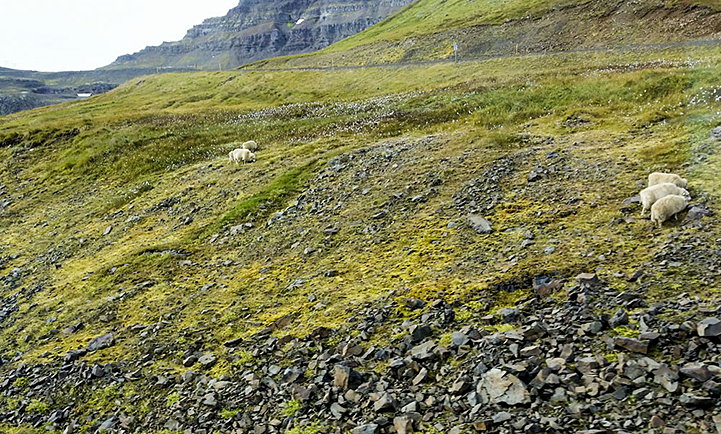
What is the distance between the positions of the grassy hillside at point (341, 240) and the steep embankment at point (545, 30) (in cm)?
5360

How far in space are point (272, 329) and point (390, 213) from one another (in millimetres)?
6146

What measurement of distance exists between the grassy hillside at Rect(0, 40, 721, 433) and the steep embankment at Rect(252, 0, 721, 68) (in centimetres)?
5360

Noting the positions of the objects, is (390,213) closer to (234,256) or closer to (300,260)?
(300,260)

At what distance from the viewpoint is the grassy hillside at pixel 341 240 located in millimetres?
9086

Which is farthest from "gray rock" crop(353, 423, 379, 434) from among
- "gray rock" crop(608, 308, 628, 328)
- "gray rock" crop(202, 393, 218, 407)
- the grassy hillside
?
"gray rock" crop(608, 308, 628, 328)

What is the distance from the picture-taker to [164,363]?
10109mm

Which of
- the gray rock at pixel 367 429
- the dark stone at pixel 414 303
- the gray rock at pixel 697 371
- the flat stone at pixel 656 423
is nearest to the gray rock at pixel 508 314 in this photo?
the dark stone at pixel 414 303

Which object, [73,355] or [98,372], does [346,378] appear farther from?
[73,355]

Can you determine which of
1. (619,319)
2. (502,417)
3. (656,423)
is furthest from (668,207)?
(502,417)

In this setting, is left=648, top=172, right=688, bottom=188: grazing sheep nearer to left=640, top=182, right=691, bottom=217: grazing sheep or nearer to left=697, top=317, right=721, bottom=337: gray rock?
left=640, top=182, right=691, bottom=217: grazing sheep

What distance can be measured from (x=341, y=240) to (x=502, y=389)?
8145 millimetres

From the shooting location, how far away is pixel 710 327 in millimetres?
6281

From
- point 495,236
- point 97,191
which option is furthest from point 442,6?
point 495,236

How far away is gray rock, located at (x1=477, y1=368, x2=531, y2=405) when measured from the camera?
20.8 ft
